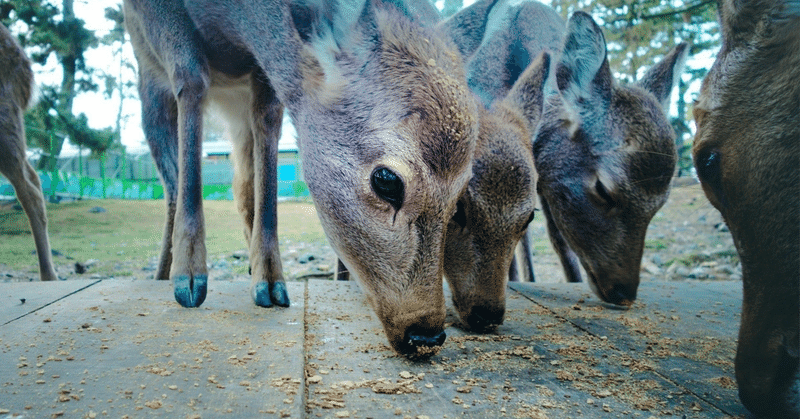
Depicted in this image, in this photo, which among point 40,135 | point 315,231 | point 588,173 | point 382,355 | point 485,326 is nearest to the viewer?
point 382,355

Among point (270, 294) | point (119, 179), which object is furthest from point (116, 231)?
point (270, 294)

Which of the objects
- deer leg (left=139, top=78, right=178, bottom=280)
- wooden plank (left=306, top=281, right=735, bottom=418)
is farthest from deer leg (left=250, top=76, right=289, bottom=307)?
deer leg (left=139, top=78, right=178, bottom=280)

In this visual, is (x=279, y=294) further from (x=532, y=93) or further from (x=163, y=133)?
(x=532, y=93)

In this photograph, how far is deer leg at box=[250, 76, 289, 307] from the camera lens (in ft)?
8.56

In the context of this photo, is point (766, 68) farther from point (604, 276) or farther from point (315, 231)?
point (315, 231)

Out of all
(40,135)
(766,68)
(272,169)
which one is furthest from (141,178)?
(766,68)

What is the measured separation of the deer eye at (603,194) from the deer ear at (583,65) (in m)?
0.53

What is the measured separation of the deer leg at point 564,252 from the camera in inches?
149

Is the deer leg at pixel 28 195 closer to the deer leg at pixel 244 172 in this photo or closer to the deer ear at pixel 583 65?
the deer leg at pixel 244 172

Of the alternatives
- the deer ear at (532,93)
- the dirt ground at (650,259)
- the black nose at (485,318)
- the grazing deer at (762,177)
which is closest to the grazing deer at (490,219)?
the black nose at (485,318)

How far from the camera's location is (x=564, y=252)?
3945mm

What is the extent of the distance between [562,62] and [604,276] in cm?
135

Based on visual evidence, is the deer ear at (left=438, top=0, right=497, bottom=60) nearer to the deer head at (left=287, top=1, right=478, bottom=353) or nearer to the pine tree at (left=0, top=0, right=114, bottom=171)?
the deer head at (left=287, top=1, right=478, bottom=353)

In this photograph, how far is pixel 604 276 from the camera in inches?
115
